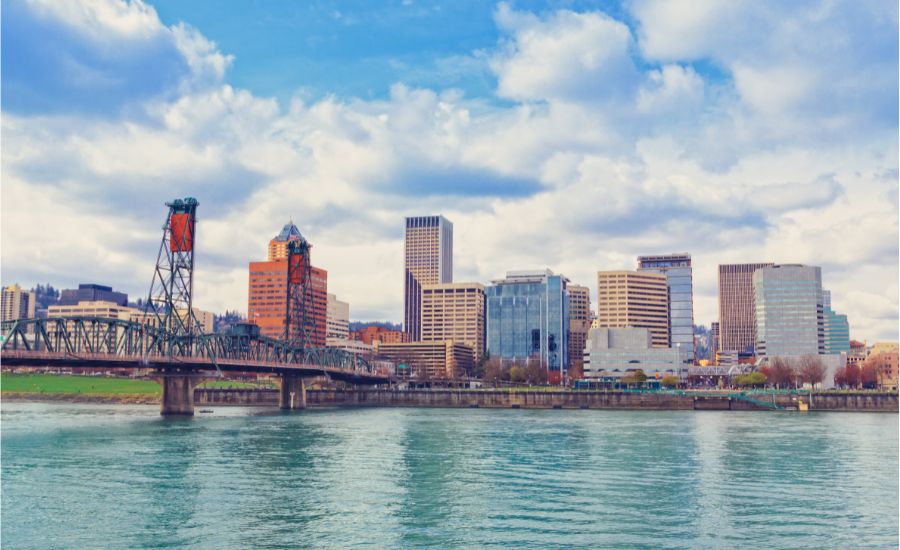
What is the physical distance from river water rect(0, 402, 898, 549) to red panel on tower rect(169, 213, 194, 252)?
218ft

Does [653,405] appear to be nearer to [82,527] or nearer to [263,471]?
[263,471]

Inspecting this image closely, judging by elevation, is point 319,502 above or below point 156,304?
below

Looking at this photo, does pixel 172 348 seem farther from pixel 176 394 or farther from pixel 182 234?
pixel 182 234

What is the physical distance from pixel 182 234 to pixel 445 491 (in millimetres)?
120114

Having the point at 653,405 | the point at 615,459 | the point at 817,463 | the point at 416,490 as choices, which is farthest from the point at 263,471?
the point at 653,405

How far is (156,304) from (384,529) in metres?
129

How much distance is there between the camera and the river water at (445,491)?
4166cm

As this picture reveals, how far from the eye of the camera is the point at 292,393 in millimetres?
187875

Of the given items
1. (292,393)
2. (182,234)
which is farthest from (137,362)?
(292,393)

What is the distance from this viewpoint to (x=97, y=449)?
80.1 meters

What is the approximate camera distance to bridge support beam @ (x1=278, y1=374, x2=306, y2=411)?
7313 inches

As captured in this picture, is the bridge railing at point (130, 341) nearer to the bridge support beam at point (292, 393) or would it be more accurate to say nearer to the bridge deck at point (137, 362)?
the bridge deck at point (137, 362)

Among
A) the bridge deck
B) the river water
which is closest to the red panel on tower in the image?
the bridge deck

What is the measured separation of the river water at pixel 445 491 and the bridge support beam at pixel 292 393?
87.8m
